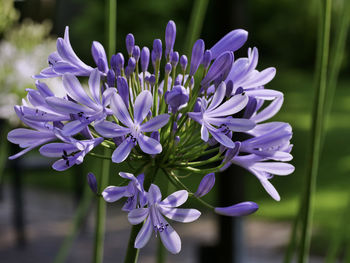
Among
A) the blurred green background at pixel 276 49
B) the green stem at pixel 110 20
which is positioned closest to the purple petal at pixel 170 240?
the green stem at pixel 110 20

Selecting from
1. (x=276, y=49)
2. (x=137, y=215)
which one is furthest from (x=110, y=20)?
(x=276, y=49)

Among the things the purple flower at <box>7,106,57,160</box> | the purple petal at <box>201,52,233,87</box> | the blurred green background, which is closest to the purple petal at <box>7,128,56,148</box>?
the purple flower at <box>7,106,57,160</box>

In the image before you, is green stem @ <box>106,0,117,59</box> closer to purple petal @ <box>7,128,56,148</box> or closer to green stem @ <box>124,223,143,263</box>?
purple petal @ <box>7,128,56,148</box>

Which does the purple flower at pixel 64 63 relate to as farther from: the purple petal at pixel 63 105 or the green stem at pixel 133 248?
the green stem at pixel 133 248

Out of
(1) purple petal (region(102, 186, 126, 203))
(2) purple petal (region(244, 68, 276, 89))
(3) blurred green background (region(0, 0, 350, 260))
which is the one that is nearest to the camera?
(1) purple petal (region(102, 186, 126, 203))

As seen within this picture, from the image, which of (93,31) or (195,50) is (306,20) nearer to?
(93,31)

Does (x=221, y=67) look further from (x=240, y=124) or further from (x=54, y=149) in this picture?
(x=54, y=149)

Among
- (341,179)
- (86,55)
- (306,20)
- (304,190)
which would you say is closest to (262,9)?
(306,20)
